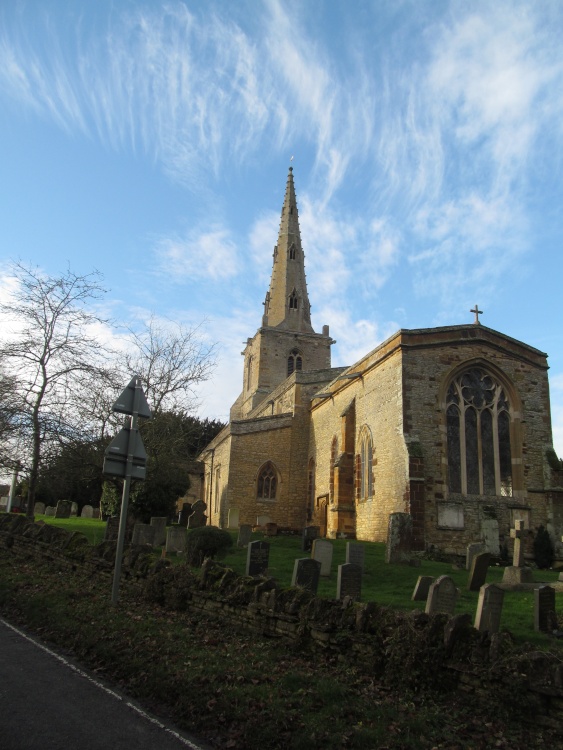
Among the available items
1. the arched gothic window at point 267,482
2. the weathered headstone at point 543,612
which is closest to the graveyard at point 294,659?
the weathered headstone at point 543,612

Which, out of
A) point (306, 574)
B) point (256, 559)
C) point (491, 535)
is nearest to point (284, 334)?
point (491, 535)

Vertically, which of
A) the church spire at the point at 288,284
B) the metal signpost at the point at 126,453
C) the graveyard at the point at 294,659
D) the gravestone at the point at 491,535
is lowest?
the graveyard at the point at 294,659

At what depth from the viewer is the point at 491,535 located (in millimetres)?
16688

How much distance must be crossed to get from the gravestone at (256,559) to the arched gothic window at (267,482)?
17.7 m

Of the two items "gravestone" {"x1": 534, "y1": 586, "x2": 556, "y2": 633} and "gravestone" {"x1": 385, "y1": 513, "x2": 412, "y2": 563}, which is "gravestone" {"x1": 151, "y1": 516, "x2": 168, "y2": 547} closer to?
"gravestone" {"x1": 385, "y1": 513, "x2": 412, "y2": 563}

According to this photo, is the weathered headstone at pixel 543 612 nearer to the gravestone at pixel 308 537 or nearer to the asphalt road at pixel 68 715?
the asphalt road at pixel 68 715

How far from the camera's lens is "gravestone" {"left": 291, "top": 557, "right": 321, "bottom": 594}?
8.95 meters

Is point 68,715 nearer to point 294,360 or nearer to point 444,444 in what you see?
point 444,444

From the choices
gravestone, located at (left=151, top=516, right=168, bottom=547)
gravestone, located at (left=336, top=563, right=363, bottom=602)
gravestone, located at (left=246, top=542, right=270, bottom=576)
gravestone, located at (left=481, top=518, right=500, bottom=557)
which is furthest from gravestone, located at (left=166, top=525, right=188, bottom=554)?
gravestone, located at (left=481, top=518, right=500, bottom=557)

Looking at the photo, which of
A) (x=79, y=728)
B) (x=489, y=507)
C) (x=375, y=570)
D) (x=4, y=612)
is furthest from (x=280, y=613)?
(x=489, y=507)

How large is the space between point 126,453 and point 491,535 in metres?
11.4

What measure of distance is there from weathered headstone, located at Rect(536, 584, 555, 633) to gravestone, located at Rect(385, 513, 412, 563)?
22.7ft

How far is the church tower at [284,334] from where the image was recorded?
44406 mm

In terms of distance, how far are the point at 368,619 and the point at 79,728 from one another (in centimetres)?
316
